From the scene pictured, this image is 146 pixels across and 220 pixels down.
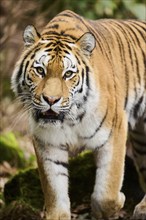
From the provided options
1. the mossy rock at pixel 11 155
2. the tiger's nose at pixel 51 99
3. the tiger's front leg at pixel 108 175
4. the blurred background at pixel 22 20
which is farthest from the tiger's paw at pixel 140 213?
the blurred background at pixel 22 20

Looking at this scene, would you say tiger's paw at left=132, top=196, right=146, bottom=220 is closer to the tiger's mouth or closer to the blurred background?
the tiger's mouth

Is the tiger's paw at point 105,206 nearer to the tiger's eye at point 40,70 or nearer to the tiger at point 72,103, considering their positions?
the tiger at point 72,103

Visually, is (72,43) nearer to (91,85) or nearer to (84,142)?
(91,85)

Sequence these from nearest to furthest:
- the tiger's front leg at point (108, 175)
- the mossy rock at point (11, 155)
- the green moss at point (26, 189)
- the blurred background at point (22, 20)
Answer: the tiger's front leg at point (108, 175) → the green moss at point (26, 189) → the mossy rock at point (11, 155) → the blurred background at point (22, 20)

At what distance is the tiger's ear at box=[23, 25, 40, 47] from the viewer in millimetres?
6168

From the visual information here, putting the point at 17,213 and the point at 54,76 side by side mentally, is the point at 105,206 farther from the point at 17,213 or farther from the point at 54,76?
the point at 54,76

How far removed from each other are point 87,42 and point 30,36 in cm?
46

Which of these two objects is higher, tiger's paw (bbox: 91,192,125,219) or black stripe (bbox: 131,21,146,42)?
black stripe (bbox: 131,21,146,42)

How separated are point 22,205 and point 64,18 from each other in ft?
5.46

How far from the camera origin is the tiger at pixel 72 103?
596 centimetres

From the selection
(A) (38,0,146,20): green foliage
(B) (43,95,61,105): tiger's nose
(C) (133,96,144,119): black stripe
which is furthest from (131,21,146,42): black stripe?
(A) (38,0,146,20): green foliage

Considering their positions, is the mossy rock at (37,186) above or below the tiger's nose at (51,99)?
below

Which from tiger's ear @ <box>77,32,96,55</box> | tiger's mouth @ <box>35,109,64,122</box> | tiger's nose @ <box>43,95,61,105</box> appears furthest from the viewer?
tiger's ear @ <box>77,32,96,55</box>

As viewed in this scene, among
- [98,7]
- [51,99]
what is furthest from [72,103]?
[98,7]
